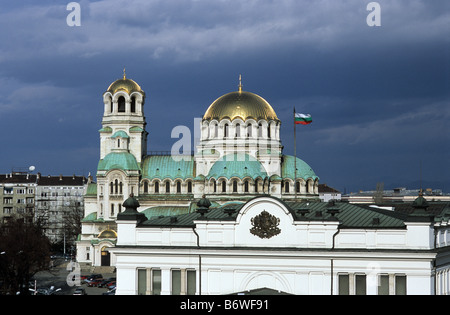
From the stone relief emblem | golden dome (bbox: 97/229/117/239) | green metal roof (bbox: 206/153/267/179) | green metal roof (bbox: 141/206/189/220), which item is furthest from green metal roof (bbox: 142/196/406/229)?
golden dome (bbox: 97/229/117/239)

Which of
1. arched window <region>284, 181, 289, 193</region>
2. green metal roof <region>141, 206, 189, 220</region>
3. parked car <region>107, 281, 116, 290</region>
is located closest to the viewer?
parked car <region>107, 281, 116, 290</region>

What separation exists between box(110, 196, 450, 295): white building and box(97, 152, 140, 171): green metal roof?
149ft

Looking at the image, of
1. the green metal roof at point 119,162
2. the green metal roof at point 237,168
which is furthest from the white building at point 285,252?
the green metal roof at point 119,162

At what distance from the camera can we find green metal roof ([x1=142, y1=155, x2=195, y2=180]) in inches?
3533

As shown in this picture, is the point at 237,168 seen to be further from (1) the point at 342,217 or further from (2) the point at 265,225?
(2) the point at 265,225

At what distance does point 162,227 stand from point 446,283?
576 inches

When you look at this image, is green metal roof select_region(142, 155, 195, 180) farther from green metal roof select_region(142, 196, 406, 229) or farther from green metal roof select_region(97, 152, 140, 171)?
green metal roof select_region(142, 196, 406, 229)

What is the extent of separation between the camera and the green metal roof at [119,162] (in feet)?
286

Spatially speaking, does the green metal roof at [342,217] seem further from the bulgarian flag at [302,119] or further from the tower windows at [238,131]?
the tower windows at [238,131]

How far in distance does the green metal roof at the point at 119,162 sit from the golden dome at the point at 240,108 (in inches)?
386
